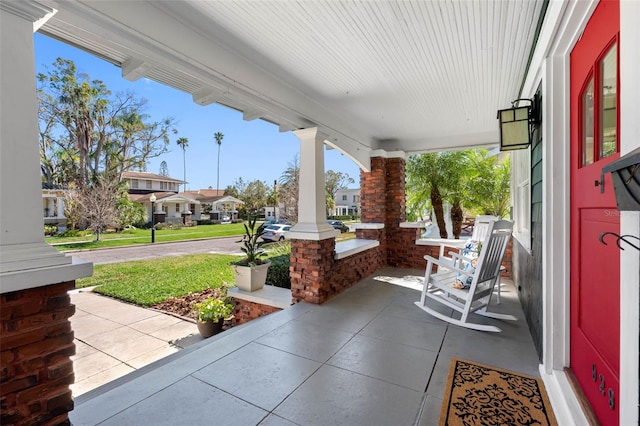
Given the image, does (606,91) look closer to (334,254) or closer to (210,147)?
(334,254)

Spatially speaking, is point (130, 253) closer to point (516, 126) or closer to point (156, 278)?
point (156, 278)

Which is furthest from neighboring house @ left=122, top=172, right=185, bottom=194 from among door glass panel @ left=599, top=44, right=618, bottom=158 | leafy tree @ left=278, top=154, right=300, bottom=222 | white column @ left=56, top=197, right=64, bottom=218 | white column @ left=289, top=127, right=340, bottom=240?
door glass panel @ left=599, top=44, right=618, bottom=158

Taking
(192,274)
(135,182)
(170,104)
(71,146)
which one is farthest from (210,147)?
(192,274)

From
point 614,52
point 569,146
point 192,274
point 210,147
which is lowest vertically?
point 192,274

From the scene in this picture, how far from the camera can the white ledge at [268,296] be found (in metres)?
3.98

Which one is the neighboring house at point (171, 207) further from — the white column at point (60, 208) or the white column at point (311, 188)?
the white column at point (311, 188)

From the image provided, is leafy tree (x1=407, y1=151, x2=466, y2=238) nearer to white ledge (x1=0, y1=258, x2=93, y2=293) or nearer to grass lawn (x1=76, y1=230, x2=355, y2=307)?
grass lawn (x1=76, y1=230, x2=355, y2=307)

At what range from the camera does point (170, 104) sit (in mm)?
28703

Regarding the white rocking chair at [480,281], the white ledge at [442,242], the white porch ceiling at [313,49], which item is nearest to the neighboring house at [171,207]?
the white ledge at [442,242]

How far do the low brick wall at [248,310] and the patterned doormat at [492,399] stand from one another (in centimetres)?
257

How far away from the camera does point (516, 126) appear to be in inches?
107

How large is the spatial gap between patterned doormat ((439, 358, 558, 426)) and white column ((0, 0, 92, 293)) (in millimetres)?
2395

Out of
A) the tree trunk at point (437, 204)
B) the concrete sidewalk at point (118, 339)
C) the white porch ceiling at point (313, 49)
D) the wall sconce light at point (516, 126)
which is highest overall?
the white porch ceiling at point (313, 49)

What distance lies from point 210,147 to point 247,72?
46.6 meters
